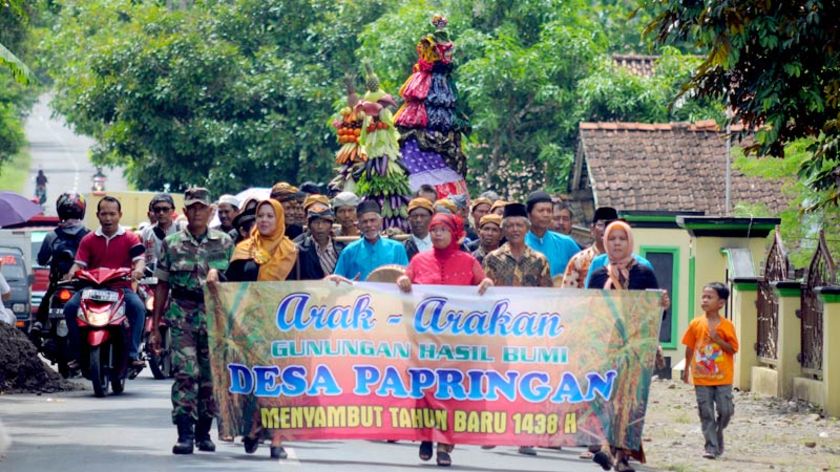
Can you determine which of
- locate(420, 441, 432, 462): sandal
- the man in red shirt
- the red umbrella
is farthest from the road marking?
the red umbrella

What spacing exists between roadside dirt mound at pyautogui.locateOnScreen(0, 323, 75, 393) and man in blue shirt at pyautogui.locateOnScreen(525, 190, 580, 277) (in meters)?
5.83

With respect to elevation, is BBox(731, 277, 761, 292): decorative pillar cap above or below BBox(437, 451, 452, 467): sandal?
above

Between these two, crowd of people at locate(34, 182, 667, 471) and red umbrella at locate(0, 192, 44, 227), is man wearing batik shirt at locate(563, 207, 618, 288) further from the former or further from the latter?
red umbrella at locate(0, 192, 44, 227)

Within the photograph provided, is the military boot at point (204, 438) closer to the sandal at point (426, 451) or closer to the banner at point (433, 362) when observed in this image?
the banner at point (433, 362)

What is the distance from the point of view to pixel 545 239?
14398mm

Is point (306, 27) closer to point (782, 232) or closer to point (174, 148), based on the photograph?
point (174, 148)

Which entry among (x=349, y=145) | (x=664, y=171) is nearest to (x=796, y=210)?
(x=664, y=171)

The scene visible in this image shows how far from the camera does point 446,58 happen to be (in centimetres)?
2125

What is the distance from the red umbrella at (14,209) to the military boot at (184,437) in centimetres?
993

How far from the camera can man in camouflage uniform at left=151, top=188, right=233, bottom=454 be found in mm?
12445

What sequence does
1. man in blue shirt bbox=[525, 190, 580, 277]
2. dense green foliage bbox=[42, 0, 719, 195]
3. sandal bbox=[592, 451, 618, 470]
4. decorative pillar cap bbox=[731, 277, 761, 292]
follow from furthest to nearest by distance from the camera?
dense green foliage bbox=[42, 0, 719, 195] < decorative pillar cap bbox=[731, 277, 761, 292] < man in blue shirt bbox=[525, 190, 580, 277] < sandal bbox=[592, 451, 618, 470]

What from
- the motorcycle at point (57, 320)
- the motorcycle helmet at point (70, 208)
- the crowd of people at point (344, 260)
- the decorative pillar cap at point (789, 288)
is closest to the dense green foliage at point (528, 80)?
the decorative pillar cap at point (789, 288)

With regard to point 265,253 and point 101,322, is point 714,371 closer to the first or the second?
point 265,253

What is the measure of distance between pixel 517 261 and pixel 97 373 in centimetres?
506
